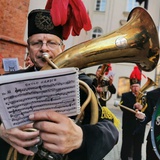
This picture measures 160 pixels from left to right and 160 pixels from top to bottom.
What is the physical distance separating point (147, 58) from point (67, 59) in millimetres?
548

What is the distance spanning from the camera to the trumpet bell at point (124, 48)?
1.23 metres

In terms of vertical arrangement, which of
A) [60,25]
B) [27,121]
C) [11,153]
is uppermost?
[60,25]

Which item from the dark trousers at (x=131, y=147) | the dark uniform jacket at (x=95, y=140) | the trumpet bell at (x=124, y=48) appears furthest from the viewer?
the dark trousers at (x=131, y=147)

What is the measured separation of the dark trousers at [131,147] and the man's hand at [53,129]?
3.93m

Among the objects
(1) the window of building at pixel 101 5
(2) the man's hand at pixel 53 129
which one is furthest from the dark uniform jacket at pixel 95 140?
(1) the window of building at pixel 101 5

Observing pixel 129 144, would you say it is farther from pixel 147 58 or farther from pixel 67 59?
pixel 67 59

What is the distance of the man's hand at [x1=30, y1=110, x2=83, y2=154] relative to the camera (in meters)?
0.87

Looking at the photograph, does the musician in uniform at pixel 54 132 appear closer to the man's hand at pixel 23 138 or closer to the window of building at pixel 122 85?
the man's hand at pixel 23 138

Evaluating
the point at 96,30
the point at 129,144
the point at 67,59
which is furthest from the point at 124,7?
the point at 67,59

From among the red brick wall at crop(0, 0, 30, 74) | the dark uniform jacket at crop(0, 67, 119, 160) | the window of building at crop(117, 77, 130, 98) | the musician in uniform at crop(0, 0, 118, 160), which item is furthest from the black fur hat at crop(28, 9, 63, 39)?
the window of building at crop(117, 77, 130, 98)

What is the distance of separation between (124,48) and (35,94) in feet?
2.18

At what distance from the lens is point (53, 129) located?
2.84 ft

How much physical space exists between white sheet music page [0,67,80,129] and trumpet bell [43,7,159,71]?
28 centimetres

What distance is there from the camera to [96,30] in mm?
21156
